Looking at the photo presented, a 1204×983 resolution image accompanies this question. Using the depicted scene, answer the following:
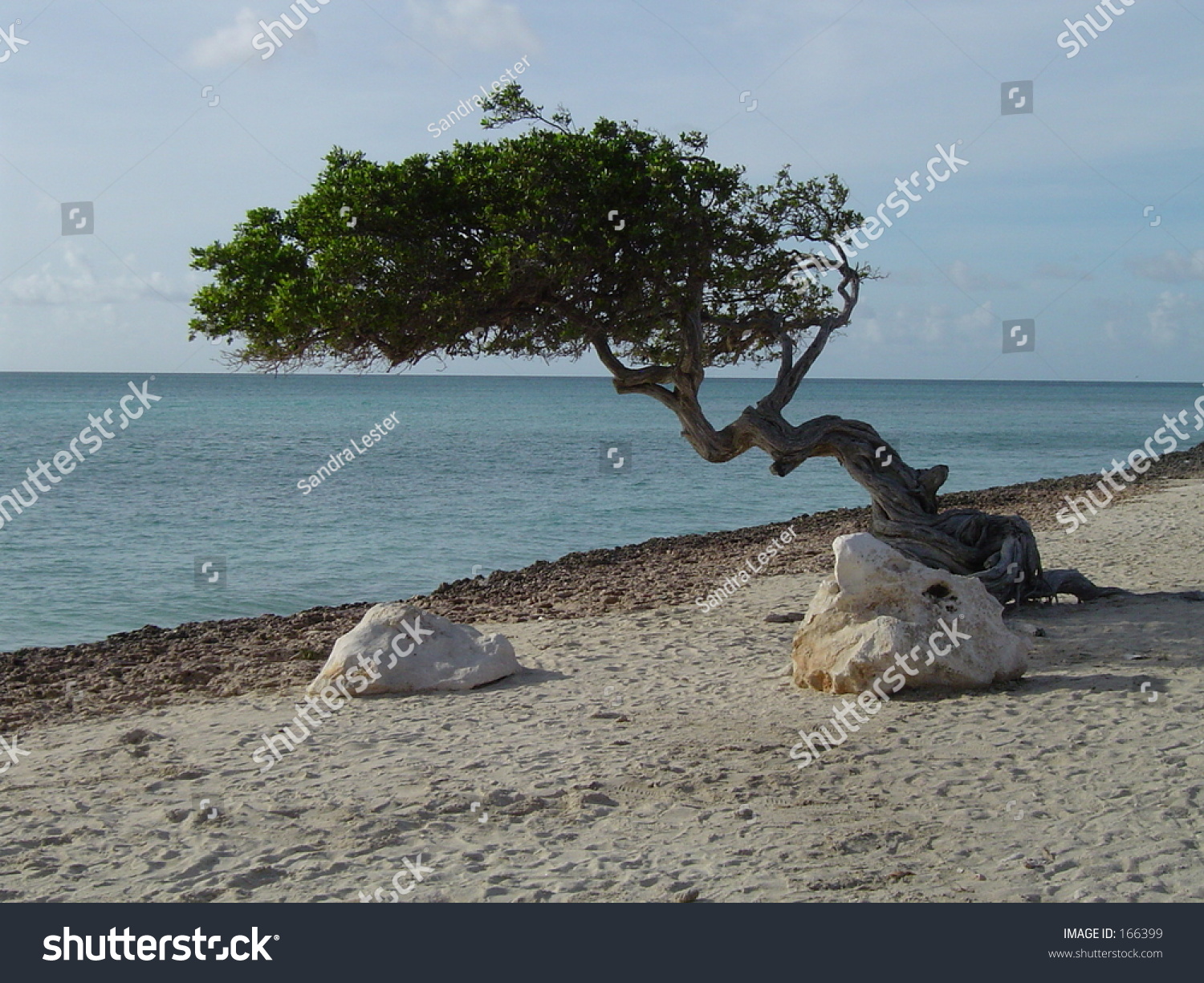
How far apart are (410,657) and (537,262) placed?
385cm

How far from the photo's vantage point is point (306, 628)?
12984 millimetres

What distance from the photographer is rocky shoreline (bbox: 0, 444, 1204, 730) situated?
32.8 feet

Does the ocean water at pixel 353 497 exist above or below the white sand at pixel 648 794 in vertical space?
above

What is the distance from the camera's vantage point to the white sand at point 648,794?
17.8 feet

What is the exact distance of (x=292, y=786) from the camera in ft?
22.7

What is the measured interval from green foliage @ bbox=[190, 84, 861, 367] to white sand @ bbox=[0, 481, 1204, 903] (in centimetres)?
357

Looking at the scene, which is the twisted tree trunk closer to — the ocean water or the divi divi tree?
the divi divi tree
